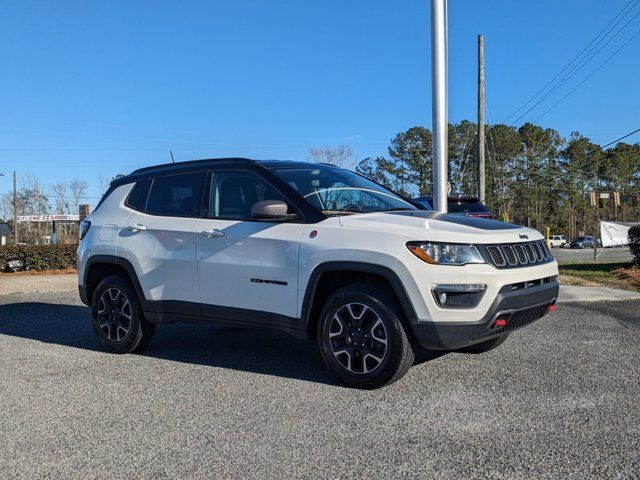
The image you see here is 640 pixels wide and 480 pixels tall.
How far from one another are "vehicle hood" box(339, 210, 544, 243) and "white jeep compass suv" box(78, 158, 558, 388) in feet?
0.05

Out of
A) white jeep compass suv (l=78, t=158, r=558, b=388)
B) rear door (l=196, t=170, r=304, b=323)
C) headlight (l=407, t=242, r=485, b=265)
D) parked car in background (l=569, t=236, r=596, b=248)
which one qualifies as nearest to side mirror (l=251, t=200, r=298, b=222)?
white jeep compass suv (l=78, t=158, r=558, b=388)

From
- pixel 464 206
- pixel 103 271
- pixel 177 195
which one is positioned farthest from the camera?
pixel 464 206

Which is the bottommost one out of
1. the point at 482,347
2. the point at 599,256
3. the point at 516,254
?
the point at 599,256

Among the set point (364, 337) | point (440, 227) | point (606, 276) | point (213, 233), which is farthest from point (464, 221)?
point (606, 276)

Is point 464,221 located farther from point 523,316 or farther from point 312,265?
point 312,265

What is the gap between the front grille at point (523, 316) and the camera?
4.41 m

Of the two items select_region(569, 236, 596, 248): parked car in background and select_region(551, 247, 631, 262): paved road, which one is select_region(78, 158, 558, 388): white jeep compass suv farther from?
select_region(569, 236, 596, 248): parked car in background

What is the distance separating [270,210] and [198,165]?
1.43 metres

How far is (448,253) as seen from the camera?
13.9 feet

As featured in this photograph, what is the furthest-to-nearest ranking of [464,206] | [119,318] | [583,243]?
[583,243] → [464,206] → [119,318]

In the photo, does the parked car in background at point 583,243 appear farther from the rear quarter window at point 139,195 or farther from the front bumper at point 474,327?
the front bumper at point 474,327

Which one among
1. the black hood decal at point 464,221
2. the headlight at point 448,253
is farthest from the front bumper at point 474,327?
the black hood decal at point 464,221

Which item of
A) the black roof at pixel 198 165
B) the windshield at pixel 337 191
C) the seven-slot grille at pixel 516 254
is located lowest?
the seven-slot grille at pixel 516 254

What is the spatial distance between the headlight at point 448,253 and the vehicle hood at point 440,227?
43 mm
